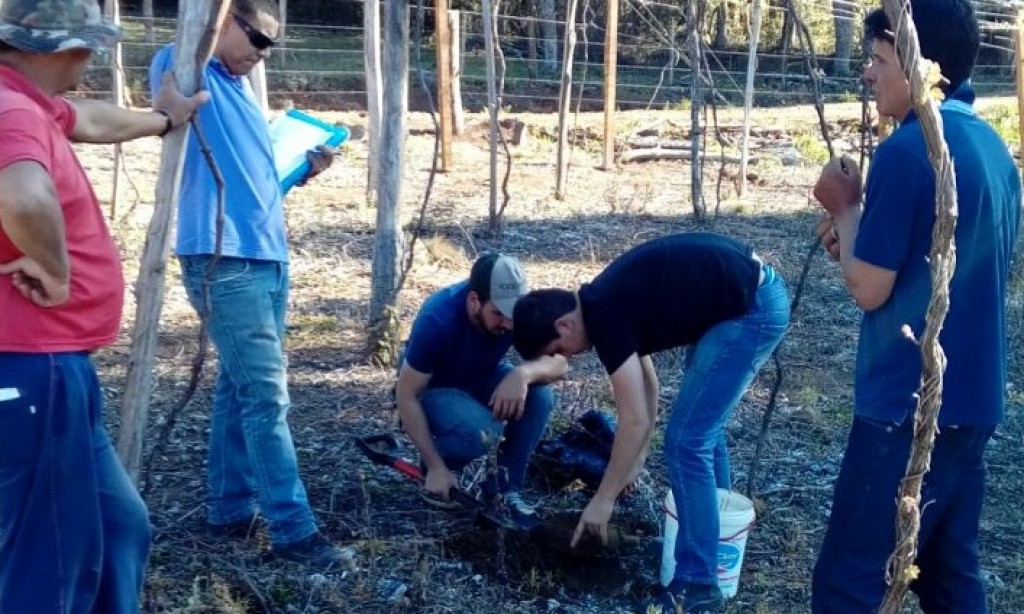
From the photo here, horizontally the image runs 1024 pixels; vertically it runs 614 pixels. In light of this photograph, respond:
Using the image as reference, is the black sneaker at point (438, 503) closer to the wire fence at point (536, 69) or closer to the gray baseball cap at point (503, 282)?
the gray baseball cap at point (503, 282)

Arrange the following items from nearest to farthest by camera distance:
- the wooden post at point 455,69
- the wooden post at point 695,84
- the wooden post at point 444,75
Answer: the wooden post at point 695,84 < the wooden post at point 444,75 < the wooden post at point 455,69

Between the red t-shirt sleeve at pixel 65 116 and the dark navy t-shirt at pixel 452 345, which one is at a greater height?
the red t-shirt sleeve at pixel 65 116

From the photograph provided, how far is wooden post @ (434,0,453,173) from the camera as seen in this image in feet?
34.8

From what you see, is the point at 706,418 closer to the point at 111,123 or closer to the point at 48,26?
the point at 111,123

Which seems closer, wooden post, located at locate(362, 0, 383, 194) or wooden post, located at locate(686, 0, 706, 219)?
wooden post, located at locate(686, 0, 706, 219)

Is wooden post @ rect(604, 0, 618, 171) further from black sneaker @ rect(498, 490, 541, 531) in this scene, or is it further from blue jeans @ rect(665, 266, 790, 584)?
blue jeans @ rect(665, 266, 790, 584)

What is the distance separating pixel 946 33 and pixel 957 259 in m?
0.49

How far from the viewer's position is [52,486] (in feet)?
9.06

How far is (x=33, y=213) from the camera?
254 centimetres

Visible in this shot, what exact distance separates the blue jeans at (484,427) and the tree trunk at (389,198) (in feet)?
5.63

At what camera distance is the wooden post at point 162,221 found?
10.2 ft

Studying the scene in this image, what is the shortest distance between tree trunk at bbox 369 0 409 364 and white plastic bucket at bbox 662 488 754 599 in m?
2.51

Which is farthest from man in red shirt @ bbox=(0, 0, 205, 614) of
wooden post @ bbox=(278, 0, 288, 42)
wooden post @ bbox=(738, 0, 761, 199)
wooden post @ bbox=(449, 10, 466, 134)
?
wooden post @ bbox=(449, 10, 466, 134)

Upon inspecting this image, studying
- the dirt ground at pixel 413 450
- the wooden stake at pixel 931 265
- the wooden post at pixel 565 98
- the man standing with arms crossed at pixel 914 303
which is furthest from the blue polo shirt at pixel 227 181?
the wooden post at pixel 565 98
